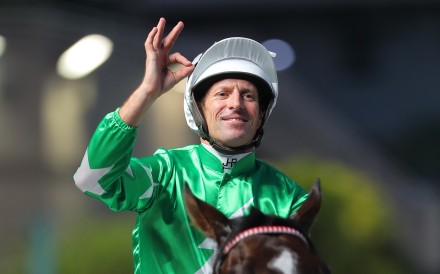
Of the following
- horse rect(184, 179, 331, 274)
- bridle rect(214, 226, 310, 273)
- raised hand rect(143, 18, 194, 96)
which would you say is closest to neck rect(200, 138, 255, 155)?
raised hand rect(143, 18, 194, 96)

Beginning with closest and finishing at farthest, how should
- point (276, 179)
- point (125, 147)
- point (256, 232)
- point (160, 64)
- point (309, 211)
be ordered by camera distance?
point (256, 232) < point (309, 211) < point (125, 147) < point (160, 64) < point (276, 179)

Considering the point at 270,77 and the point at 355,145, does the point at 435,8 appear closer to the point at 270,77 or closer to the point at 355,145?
the point at 355,145

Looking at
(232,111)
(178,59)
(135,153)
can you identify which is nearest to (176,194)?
(232,111)

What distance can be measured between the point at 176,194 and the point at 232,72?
0.42 meters

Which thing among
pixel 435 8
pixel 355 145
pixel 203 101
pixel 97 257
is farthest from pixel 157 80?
pixel 435 8

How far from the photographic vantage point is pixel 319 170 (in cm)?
973

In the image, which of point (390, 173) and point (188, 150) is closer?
point (188, 150)

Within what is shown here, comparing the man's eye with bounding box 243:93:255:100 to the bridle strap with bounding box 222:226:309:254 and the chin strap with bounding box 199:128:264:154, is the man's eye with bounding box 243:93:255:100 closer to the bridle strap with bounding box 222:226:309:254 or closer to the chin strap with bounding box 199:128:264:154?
the chin strap with bounding box 199:128:264:154

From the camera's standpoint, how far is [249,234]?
2.36m

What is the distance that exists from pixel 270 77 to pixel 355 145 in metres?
10.8

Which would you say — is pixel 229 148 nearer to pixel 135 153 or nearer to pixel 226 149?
pixel 226 149

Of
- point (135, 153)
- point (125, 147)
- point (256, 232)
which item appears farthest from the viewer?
point (135, 153)

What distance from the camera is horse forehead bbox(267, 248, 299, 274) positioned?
2.22m

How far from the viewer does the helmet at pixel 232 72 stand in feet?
9.77
